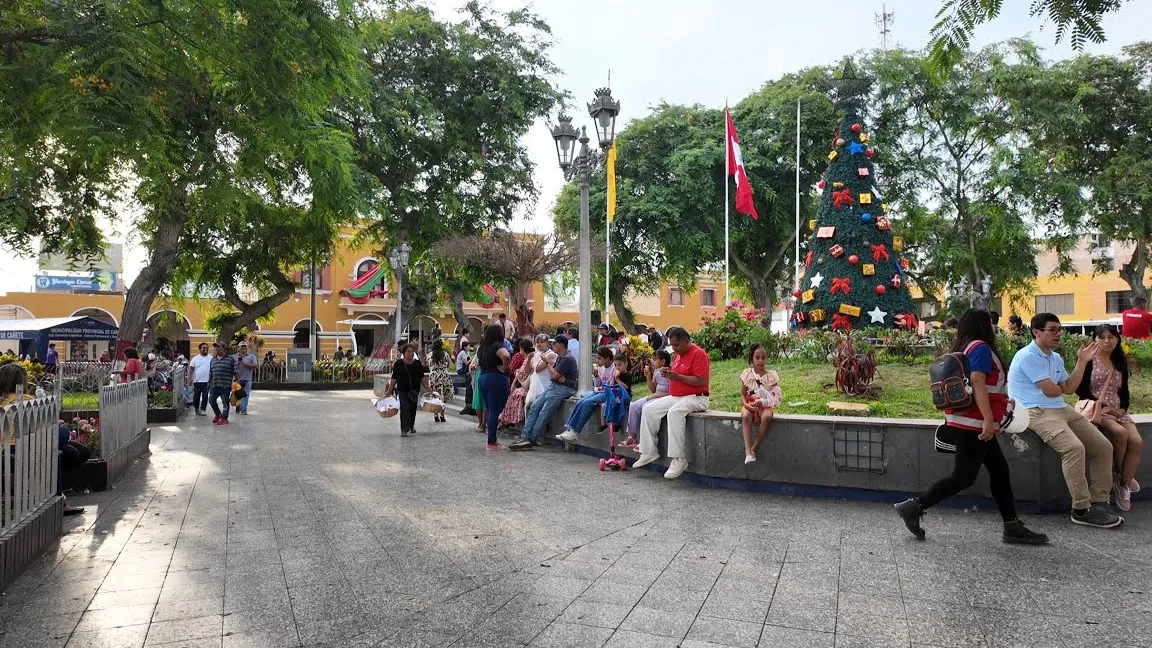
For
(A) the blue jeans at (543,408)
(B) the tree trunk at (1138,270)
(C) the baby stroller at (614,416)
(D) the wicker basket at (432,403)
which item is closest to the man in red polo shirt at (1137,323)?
(C) the baby stroller at (614,416)

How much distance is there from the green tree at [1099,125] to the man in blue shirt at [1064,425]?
850 inches

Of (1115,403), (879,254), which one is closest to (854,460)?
(1115,403)

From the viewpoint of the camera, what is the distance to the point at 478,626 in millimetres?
3846

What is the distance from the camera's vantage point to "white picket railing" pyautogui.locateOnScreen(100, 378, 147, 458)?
7.83 metres

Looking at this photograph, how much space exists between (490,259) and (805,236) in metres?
13.0

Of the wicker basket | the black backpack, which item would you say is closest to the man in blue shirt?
the black backpack

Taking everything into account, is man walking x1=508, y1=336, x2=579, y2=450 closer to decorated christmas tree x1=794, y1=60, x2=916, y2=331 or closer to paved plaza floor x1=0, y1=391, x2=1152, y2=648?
paved plaza floor x1=0, y1=391, x2=1152, y2=648

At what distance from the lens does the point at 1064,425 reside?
19.1 ft

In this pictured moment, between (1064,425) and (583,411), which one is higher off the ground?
(1064,425)

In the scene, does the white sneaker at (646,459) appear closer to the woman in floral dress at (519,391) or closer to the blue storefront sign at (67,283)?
the woman in floral dress at (519,391)

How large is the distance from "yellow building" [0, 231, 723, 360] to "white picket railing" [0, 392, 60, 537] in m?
30.8

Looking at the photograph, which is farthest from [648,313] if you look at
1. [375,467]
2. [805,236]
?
[375,467]

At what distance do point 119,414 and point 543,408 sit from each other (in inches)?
198

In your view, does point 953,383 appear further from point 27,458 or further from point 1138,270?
point 1138,270
